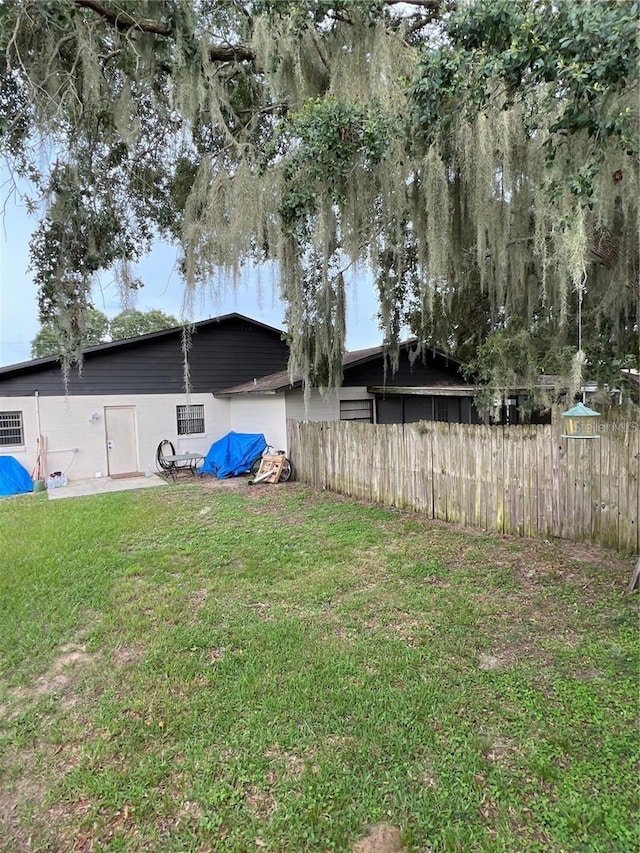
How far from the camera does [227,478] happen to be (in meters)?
10.1

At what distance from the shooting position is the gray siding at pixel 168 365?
33.4 feet

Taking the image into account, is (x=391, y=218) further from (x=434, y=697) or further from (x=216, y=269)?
(x=434, y=697)

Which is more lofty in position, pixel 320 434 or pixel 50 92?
pixel 50 92

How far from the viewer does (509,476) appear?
521cm

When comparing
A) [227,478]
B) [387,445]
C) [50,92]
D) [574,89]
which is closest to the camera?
[574,89]

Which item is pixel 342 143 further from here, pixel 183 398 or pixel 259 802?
pixel 183 398

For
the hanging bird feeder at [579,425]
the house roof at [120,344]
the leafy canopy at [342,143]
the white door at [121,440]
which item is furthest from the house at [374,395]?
the hanging bird feeder at [579,425]

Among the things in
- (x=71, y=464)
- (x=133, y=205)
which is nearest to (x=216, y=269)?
(x=133, y=205)

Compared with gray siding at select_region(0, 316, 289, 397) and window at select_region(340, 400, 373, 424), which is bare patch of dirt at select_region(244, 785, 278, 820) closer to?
window at select_region(340, 400, 373, 424)

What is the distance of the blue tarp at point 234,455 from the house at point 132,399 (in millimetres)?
434

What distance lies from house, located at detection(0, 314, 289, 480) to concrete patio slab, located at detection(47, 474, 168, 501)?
0.69m

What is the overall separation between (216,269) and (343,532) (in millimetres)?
3446

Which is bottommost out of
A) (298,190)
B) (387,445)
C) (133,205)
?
(387,445)

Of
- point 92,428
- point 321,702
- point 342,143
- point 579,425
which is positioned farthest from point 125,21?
point 92,428
